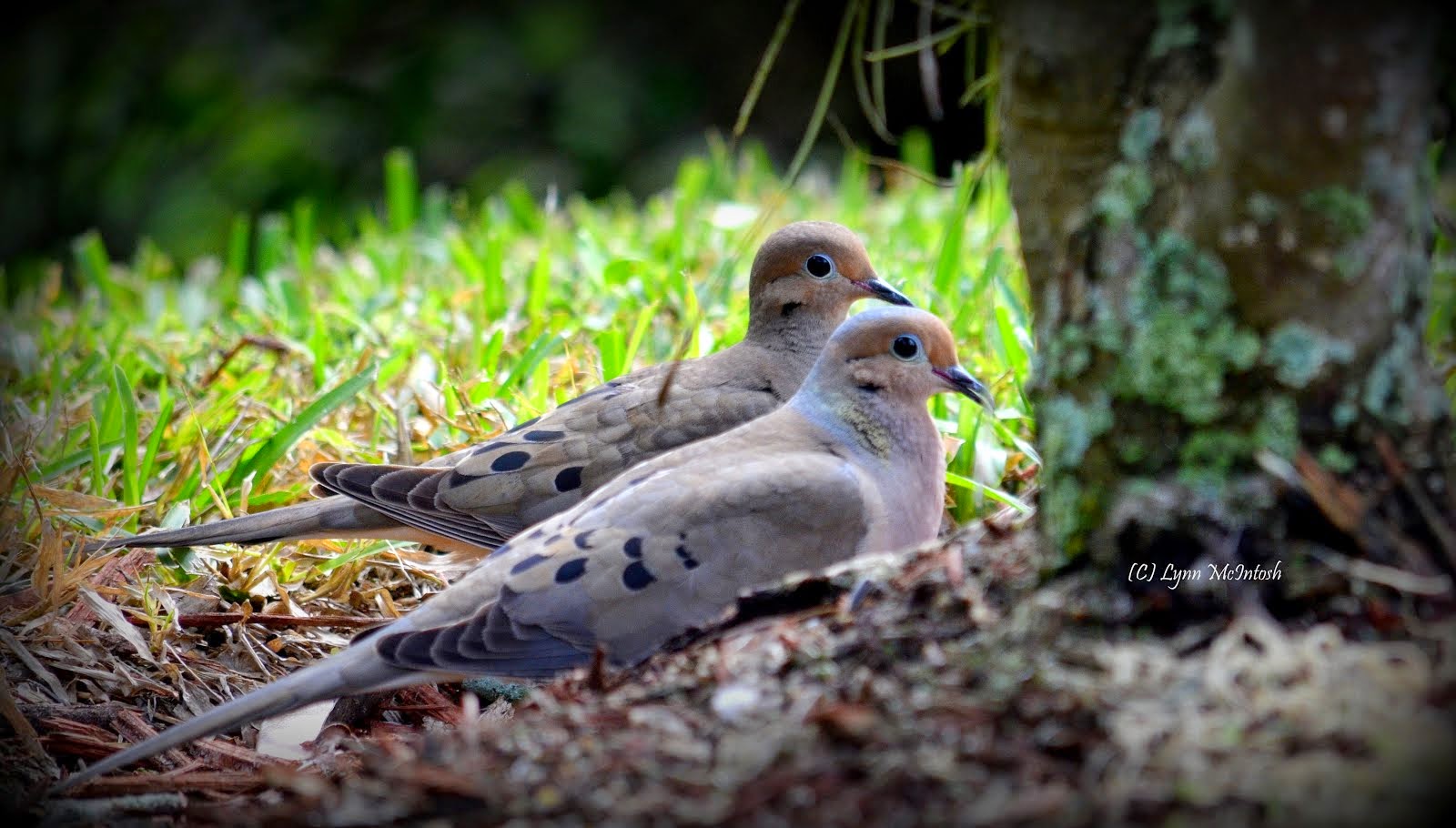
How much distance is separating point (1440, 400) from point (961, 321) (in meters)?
2.25

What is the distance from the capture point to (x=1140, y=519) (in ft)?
6.69

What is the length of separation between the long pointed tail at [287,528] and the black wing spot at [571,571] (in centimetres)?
75

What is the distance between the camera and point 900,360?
3201 millimetres

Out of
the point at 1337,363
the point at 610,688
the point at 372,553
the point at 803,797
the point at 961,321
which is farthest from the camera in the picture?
the point at 961,321

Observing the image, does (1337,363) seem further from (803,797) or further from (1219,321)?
(803,797)

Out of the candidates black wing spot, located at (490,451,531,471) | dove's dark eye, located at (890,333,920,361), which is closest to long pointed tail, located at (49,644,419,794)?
black wing spot, located at (490,451,531,471)

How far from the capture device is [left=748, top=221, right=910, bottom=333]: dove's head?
13.2 feet

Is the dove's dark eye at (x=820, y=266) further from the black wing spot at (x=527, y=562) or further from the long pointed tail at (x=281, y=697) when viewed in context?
the long pointed tail at (x=281, y=697)

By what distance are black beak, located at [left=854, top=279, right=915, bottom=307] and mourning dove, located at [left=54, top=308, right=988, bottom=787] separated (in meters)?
0.65

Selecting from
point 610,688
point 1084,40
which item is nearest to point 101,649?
point 610,688

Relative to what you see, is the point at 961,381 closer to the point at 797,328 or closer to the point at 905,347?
the point at 905,347

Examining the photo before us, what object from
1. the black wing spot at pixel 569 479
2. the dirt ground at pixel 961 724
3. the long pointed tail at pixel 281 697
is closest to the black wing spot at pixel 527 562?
the long pointed tail at pixel 281 697

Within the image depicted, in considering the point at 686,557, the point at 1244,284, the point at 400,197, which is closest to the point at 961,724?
the point at 1244,284

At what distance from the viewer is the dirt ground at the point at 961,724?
64.3 inches
